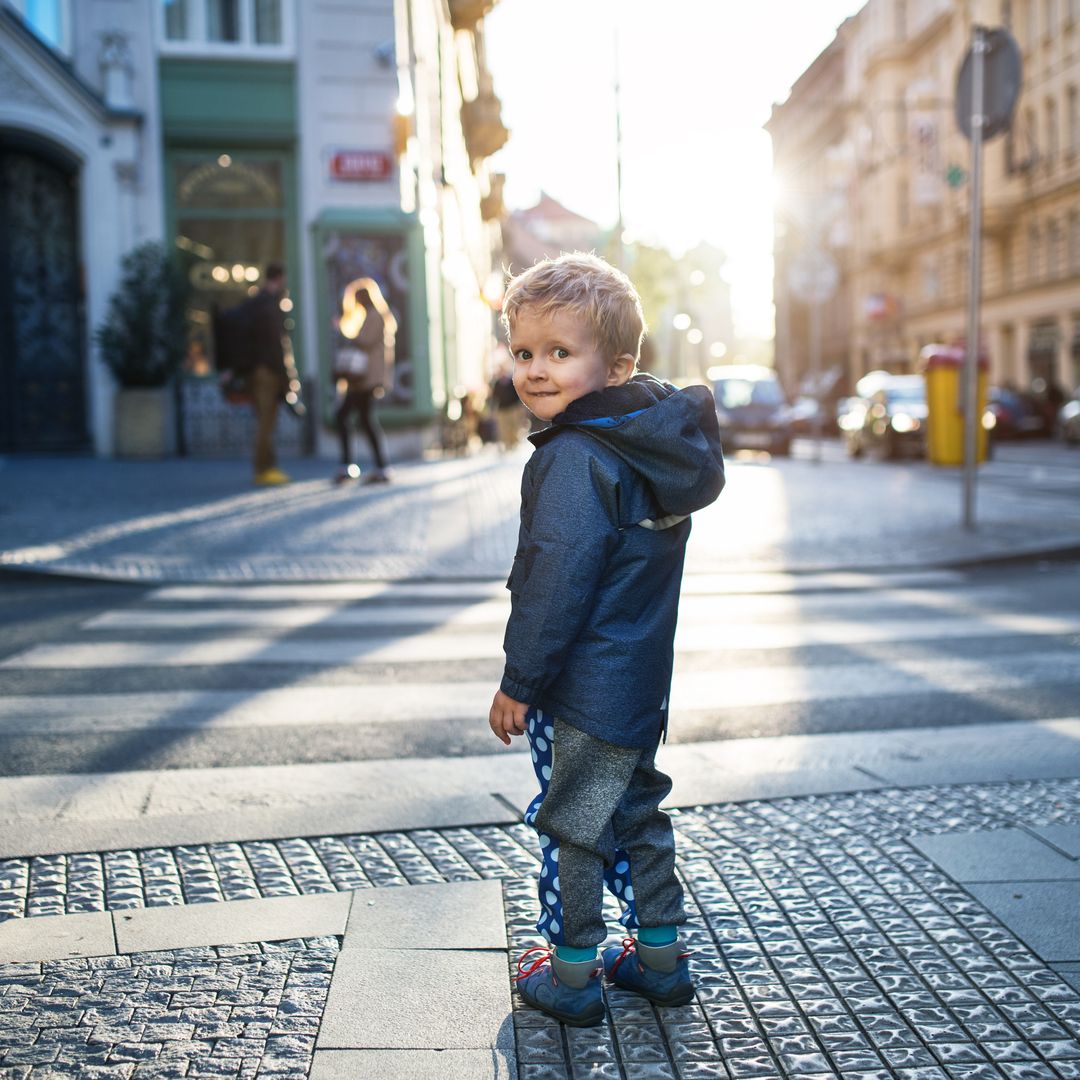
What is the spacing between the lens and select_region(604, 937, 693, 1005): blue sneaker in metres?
2.57

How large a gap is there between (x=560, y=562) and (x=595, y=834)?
19.8 inches

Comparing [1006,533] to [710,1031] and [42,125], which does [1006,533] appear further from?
[42,125]

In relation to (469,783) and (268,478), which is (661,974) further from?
(268,478)

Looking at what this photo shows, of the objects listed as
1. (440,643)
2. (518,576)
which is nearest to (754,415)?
(440,643)

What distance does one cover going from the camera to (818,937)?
2.85 meters

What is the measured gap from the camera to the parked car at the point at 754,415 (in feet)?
84.6

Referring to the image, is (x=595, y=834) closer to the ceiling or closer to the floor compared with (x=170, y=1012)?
closer to the ceiling

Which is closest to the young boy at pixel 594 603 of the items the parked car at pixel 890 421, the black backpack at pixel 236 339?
the black backpack at pixel 236 339

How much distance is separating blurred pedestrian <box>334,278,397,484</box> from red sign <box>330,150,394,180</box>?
539 centimetres

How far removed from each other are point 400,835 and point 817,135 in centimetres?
7531

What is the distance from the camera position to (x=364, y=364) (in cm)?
1341

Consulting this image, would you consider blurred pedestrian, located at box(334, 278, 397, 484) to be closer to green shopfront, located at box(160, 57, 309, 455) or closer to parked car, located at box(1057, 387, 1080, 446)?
green shopfront, located at box(160, 57, 309, 455)

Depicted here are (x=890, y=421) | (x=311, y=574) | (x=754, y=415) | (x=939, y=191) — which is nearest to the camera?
(x=311, y=574)

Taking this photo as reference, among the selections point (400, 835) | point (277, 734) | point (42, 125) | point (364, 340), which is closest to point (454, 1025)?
point (400, 835)
